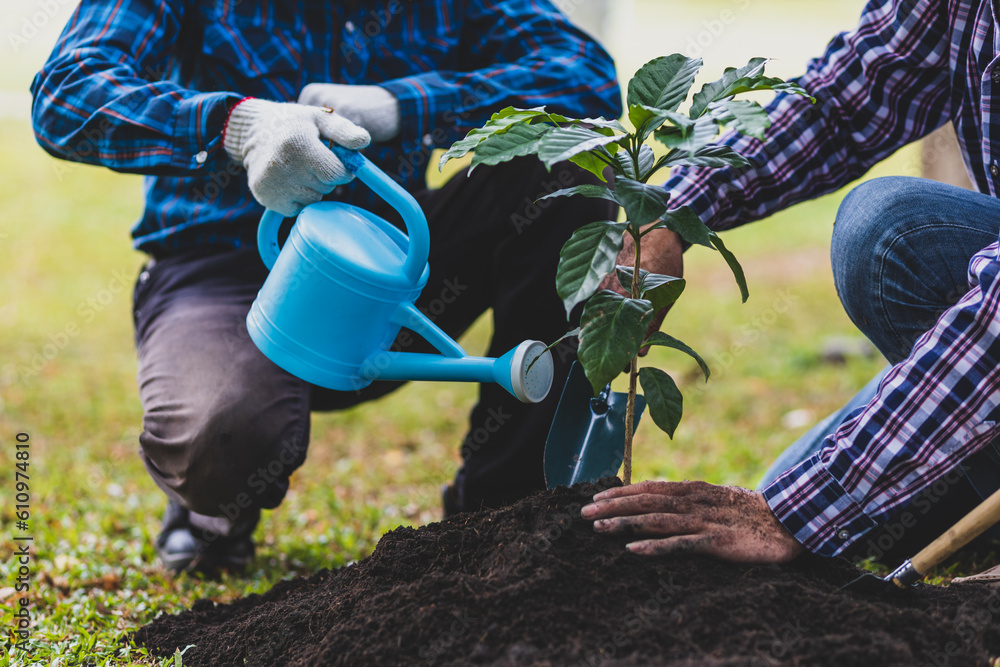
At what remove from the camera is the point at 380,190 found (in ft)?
4.78

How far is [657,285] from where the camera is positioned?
1.36 meters

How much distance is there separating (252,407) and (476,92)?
3.25 ft

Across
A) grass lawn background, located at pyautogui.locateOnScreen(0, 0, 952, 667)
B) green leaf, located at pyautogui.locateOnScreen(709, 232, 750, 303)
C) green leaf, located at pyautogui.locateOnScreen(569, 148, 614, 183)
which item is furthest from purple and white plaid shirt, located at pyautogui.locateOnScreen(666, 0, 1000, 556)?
grass lawn background, located at pyautogui.locateOnScreen(0, 0, 952, 667)

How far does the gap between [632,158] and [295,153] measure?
0.65m

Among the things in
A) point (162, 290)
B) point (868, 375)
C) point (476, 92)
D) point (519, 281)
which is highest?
point (476, 92)

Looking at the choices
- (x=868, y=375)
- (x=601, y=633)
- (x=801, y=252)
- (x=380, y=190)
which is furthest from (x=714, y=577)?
(x=801, y=252)

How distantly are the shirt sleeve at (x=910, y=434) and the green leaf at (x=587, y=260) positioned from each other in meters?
0.46

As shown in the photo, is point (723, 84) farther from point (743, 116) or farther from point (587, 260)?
point (587, 260)

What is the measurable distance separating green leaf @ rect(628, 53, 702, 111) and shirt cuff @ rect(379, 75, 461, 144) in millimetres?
797

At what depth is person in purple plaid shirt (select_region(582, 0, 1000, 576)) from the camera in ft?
4.02

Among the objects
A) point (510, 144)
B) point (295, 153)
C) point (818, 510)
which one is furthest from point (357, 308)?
point (818, 510)

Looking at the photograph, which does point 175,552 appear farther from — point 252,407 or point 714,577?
point 714,577
